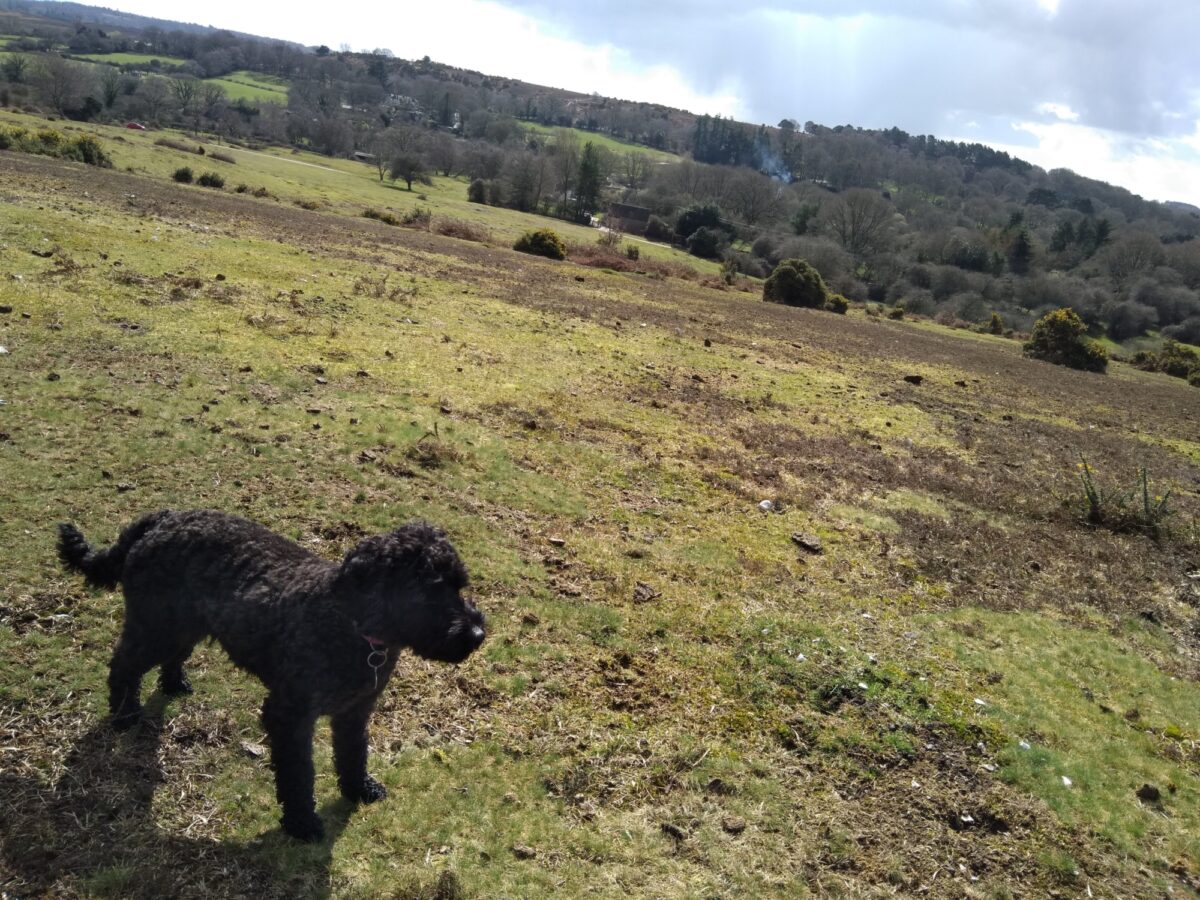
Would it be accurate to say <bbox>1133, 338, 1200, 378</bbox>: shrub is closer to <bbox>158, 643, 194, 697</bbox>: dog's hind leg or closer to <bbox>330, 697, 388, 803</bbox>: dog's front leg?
<bbox>330, 697, 388, 803</bbox>: dog's front leg

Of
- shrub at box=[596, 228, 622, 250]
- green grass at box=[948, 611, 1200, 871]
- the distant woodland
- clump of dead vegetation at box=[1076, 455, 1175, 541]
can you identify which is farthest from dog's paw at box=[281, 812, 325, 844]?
the distant woodland

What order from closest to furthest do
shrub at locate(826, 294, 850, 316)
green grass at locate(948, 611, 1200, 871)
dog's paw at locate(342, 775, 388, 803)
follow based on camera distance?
dog's paw at locate(342, 775, 388, 803) < green grass at locate(948, 611, 1200, 871) < shrub at locate(826, 294, 850, 316)

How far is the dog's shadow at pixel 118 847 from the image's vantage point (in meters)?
4.35

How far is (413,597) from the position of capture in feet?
14.6

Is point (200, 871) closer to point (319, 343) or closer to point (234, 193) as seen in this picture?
point (319, 343)

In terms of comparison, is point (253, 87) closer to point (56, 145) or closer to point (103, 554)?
point (56, 145)

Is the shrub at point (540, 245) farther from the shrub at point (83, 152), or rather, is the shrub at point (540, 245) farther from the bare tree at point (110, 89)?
the bare tree at point (110, 89)

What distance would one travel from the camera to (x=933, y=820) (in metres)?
6.43

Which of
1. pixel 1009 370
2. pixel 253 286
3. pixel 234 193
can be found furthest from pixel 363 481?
pixel 234 193

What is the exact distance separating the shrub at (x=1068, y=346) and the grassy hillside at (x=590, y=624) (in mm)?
28107

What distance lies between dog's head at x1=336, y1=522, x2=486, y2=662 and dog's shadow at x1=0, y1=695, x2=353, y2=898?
1804mm

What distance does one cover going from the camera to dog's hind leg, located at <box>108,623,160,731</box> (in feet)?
17.2

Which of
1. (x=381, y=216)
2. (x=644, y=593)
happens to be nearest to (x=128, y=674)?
(x=644, y=593)

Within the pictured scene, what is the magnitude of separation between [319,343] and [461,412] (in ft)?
15.3
